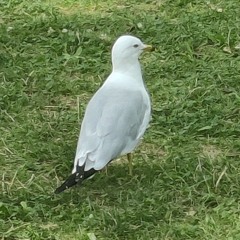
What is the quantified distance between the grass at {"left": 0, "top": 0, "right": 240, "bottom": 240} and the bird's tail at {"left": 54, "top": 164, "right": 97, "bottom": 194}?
101 millimetres

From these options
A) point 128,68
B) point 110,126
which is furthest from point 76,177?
point 128,68

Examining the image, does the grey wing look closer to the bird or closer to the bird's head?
the bird

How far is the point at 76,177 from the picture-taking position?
4574 mm

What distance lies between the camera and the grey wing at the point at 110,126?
4.68m

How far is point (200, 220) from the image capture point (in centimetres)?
451

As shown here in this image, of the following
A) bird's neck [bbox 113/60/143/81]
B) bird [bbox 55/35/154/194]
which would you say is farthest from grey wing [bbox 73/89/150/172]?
bird's neck [bbox 113/60/143/81]

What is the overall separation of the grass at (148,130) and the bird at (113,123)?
0.19 meters

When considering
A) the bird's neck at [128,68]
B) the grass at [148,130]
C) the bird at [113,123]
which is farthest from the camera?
the bird's neck at [128,68]

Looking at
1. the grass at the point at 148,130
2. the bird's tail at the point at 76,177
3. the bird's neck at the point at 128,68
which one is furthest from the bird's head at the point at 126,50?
the bird's tail at the point at 76,177

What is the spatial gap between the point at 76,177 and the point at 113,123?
1.29 feet

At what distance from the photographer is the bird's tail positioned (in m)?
4.57

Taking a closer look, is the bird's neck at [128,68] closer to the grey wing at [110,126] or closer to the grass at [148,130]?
the grey wing at [110,126]

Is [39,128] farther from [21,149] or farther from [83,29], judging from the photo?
[83,29]

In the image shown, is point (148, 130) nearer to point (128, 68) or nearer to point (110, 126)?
point (128, 68)
